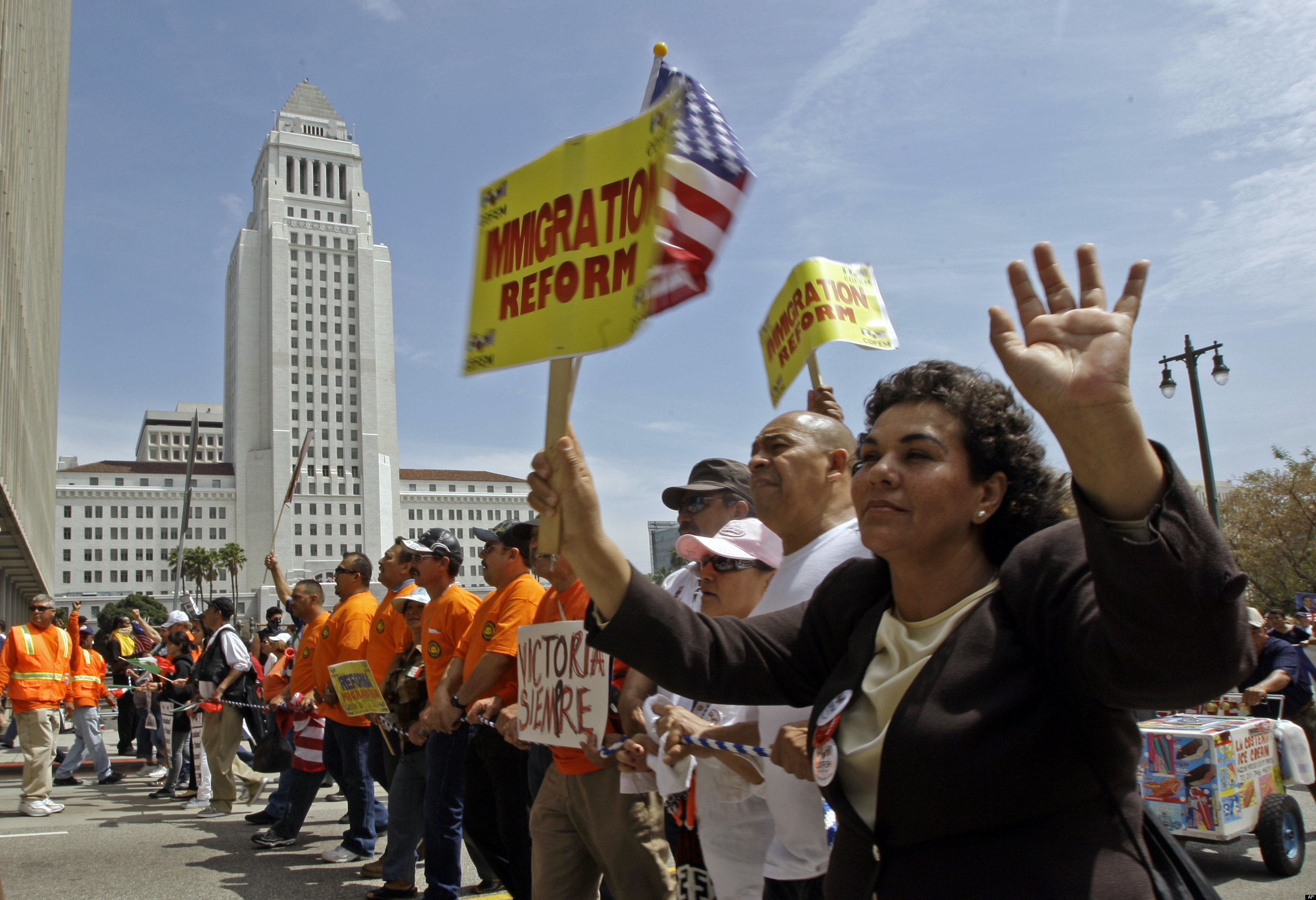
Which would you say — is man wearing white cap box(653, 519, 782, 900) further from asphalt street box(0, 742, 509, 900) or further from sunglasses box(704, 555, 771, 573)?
asphalt street box(0, 742, 509, 900)

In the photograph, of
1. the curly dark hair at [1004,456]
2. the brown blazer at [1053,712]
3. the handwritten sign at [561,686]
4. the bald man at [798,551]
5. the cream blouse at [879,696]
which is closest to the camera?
the brown blazer at [1053,712]

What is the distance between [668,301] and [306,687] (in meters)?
7.52

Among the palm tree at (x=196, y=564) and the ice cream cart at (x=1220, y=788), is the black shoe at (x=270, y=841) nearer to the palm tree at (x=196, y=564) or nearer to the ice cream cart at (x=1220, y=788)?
the ice cream cart at (x=1220, y=788)

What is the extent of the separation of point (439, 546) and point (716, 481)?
110 inches

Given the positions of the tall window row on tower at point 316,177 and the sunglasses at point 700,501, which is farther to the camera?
the tall window row on tower at point 316,177

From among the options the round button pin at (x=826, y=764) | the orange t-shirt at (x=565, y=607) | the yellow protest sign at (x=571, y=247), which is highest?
the yellow protest sign at (x=571, y=247)

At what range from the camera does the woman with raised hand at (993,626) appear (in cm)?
141

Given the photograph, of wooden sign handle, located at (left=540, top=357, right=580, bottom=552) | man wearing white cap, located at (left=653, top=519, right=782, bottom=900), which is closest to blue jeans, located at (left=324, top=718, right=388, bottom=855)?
man wearing white cap, located at (left=653, top=519, right=782, bottom=900)

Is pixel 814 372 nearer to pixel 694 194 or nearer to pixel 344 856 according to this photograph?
pixel 694 194

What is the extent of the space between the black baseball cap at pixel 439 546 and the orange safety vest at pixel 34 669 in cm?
633

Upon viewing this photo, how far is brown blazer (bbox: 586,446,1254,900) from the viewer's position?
139cm

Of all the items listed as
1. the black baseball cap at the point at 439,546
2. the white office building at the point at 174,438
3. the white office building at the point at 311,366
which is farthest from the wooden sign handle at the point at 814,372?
the white office building at the point at 174,438

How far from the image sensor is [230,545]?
98.1 metres

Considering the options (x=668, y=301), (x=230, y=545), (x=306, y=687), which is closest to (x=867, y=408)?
(x=668, y=301)
